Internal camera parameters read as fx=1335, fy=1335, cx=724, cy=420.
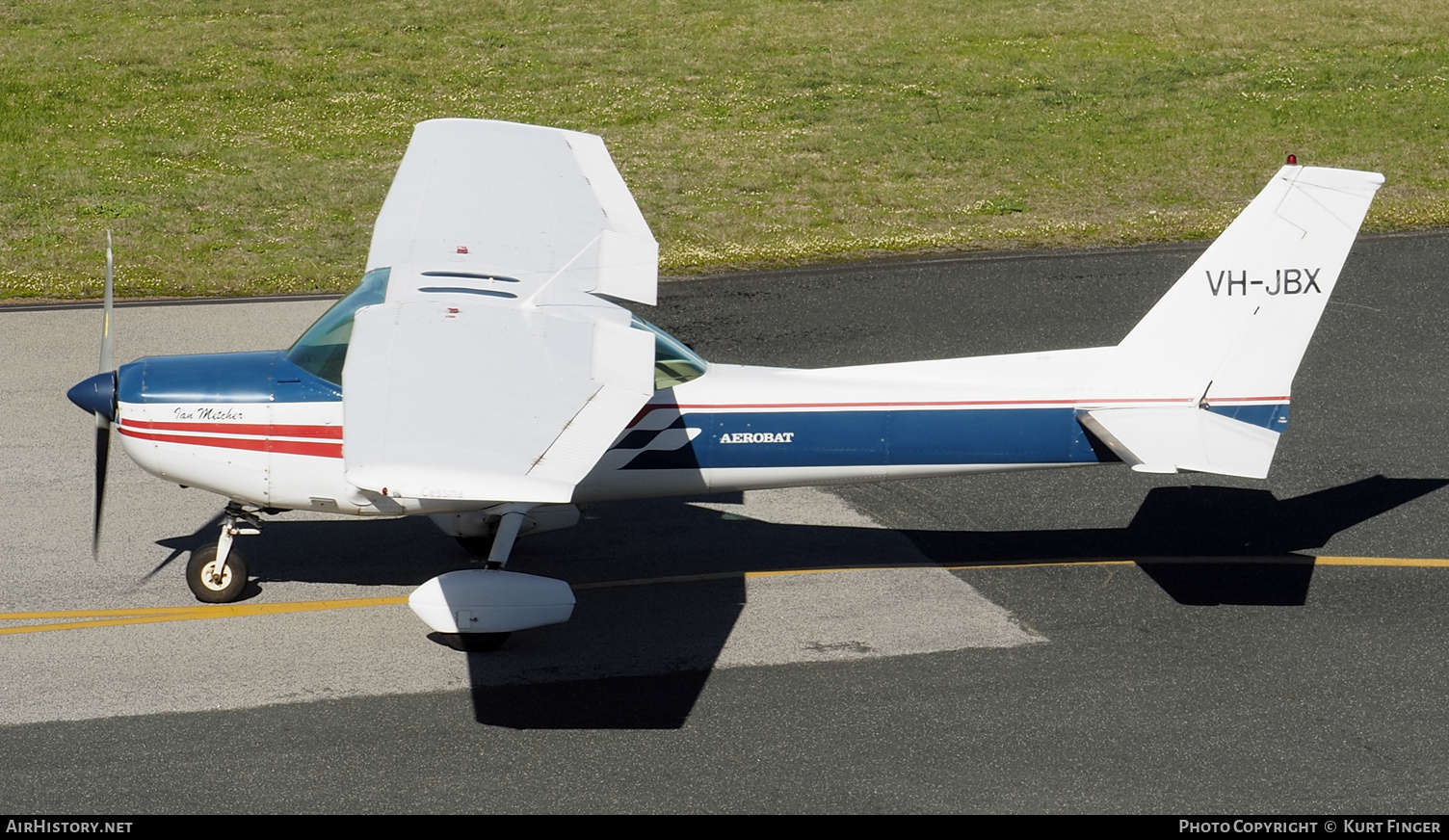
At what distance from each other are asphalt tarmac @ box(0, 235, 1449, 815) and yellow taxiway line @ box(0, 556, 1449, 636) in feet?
0.11

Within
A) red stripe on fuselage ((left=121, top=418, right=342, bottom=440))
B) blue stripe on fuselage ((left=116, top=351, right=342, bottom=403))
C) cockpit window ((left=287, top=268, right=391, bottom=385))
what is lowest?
red stripe on fuselage ((left=121, top=418, right=342, bottom=440))

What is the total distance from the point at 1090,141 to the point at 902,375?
1457cm

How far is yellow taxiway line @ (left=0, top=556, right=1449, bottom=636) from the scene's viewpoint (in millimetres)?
9008

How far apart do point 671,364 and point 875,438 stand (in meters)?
1.49

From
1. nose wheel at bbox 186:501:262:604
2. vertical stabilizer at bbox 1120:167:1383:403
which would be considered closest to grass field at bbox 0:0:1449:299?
nose wheel at bbox 186:501:262:604

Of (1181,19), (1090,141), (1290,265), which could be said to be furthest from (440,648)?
(1181,19)

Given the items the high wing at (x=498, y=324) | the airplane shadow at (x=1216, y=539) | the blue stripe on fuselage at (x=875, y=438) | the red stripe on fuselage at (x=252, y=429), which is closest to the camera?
the high wing at (x=498, y=324)

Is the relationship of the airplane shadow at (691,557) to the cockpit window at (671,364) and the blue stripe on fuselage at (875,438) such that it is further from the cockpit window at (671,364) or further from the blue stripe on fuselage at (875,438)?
the cockpit window at (671,364)

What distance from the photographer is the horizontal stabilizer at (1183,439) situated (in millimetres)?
8523

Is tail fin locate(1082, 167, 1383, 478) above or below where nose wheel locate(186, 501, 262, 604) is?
above

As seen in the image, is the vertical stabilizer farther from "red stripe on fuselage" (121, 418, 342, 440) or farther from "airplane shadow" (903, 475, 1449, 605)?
"red stripe on fuselage" (121, 418, 342, 440)

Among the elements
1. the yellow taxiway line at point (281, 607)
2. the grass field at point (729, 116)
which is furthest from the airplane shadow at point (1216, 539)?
the grass field at point (729, 116)

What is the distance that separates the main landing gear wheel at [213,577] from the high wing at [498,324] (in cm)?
230

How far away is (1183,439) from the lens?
8.74 meters
